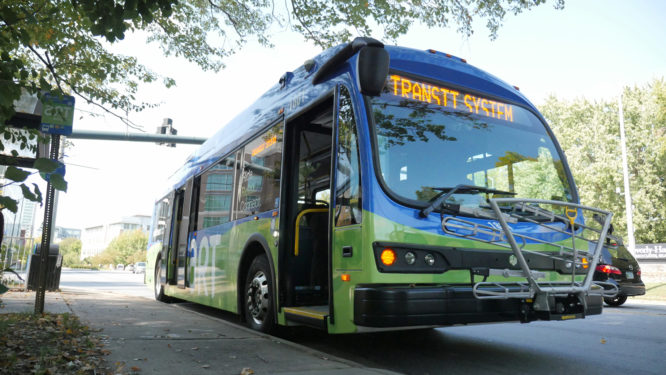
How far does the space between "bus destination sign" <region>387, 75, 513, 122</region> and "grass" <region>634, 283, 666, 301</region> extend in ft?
44.7

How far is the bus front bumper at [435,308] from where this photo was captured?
4250 millimetres

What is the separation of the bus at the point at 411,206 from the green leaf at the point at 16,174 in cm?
259

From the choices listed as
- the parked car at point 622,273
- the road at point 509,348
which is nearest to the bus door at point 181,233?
the road at point 509,348

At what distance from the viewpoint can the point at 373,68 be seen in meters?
4.65

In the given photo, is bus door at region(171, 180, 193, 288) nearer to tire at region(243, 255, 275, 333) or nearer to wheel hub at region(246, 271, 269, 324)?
tire at region(243, 255, 275, 333)

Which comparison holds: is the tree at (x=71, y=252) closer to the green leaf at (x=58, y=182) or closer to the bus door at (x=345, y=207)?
the bus door at (x=345, y=207)

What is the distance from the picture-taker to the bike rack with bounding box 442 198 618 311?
4477 mm

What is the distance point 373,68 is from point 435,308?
2.16 metres

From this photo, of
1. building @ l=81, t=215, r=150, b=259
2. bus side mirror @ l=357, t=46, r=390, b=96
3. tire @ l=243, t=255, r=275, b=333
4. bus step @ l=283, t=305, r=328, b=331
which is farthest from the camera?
building @ l=81, t=215, r=150, b=259

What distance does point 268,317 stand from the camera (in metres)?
6.29

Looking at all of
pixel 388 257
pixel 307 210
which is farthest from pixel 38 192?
pixel 307 210

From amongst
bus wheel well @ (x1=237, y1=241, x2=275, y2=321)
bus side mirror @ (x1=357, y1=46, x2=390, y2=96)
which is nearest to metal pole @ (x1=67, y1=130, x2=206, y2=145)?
bus wheel well @ (x1=237, y1=241, x2=275, y2=321)

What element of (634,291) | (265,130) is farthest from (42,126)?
(634,291)

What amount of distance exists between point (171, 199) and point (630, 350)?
9.55m
